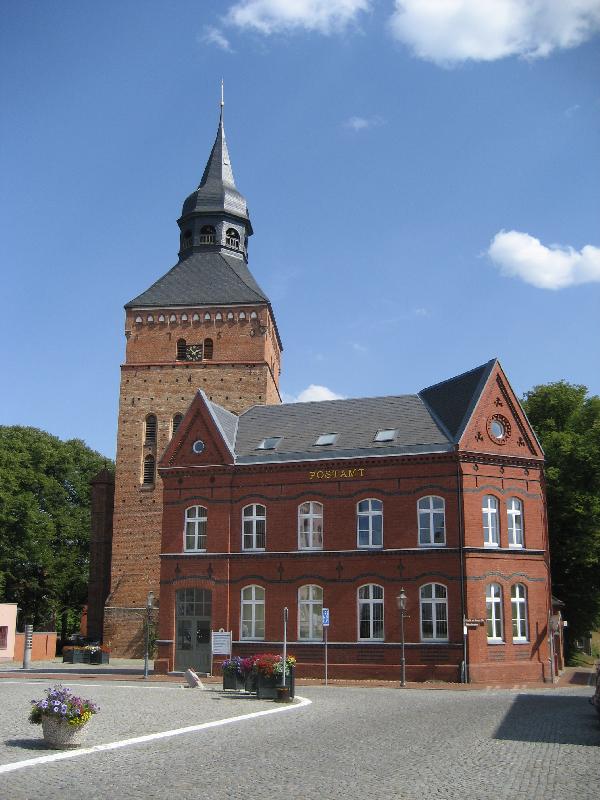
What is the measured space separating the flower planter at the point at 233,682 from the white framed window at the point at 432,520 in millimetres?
9914

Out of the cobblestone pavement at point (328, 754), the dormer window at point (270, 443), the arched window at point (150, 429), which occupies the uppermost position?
the arched window at point (150, 429)

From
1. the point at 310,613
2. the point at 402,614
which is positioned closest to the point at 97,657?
the point at 310,613

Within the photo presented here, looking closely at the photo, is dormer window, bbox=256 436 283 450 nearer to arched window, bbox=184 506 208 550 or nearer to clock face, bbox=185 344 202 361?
arched window, bbox=184 506 208 550

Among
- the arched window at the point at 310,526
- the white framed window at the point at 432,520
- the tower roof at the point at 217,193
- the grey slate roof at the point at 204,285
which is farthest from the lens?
the tower roof at the point at 217,193

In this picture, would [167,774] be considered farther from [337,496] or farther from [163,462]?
[163,462]

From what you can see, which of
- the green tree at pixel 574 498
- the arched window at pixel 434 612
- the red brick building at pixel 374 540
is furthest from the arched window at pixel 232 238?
the arched window at pixel 434 612

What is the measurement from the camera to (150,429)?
49.9 m

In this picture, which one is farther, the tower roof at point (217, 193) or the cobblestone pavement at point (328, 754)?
A: the tower roof at point (217, 193)

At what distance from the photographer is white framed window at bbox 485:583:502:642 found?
32.1 meters

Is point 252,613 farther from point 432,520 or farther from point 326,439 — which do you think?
point 432,520

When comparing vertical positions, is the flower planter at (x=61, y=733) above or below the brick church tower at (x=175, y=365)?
below

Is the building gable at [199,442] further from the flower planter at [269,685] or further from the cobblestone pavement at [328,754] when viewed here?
the cobblestone pavement at [328,754]

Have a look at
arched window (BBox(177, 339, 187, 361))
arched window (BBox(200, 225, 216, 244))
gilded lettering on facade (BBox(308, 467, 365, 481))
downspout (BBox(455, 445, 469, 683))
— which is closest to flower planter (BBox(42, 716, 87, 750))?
downspout (BBox(455, 445, 469, 683))

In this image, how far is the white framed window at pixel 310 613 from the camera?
33.9m
